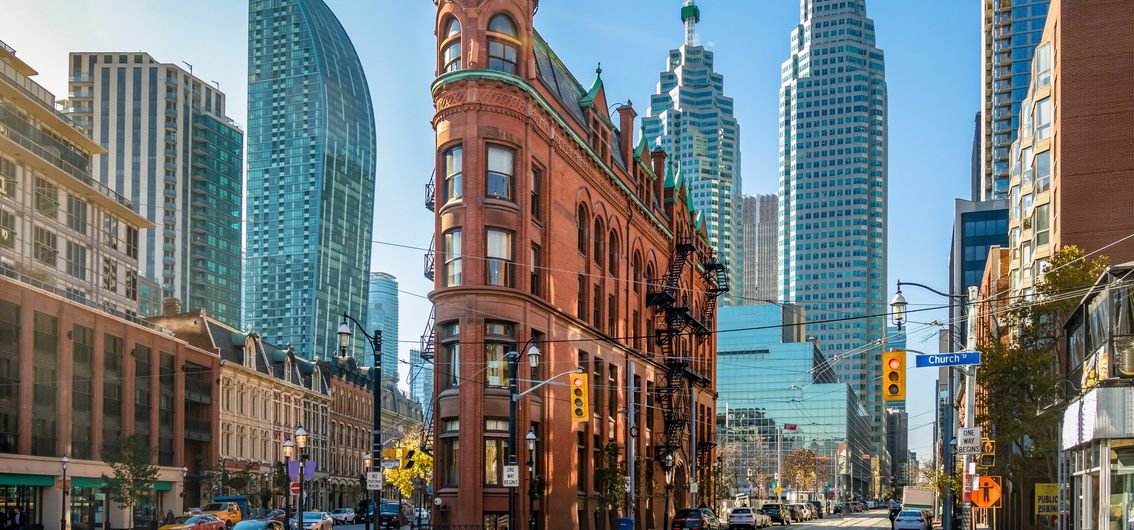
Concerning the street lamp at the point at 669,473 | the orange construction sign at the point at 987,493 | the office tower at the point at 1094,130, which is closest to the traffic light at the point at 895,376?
the orange construction sign at the point at 987,493

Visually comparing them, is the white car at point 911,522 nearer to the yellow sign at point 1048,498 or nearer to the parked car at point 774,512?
the yellow sign at point 1048,498

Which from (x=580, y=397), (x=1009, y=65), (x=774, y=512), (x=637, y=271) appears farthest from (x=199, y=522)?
(x=1009, y=65)

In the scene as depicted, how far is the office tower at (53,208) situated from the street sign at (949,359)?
163ft

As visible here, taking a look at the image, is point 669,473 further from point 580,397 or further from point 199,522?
point 580,397

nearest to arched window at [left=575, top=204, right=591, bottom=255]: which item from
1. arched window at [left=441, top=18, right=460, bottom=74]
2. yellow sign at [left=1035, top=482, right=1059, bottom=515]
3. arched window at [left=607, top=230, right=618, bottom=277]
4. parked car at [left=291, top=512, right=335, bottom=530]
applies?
arched window at [left=607, top=230, right=618, bottom=277]

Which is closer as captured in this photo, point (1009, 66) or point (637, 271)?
point (637, 271)

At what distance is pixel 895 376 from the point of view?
33.1 meters

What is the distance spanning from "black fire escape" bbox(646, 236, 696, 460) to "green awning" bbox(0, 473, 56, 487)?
36.3m

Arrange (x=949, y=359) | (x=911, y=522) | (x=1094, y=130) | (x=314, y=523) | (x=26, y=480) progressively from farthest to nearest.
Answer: (x=26, y=480), (x=911, y=522), (x=314, y=523), (x=1094, y=130), (x=949, y=359)

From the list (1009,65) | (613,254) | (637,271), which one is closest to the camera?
(613,254)

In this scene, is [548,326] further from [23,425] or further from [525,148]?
[23,425]

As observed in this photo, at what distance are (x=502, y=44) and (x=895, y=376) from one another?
24802mm

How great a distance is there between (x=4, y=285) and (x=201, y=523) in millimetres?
21396

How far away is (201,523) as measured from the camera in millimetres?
47781
